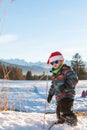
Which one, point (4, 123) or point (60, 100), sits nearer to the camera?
point (4, 123)

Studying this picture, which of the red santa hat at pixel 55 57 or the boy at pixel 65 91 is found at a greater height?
the red santa hat at pixel 55 57

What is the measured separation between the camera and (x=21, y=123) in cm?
380

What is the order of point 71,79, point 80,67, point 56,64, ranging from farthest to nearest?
1. point 80,67
2. point 56,64
3. point 71,79

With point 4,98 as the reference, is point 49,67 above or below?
above

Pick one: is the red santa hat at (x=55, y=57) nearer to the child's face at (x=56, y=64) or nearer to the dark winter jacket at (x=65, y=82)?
the child's face at (x=56, y=64)

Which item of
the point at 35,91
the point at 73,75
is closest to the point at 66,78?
the point at 73,75

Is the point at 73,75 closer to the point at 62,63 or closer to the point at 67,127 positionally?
the point at 62,63

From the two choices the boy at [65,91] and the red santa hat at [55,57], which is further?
the red santa hat at [55,57]

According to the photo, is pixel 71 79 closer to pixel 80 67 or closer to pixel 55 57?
pixel 55 57

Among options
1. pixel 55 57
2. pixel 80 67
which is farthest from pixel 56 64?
pixel 80 67

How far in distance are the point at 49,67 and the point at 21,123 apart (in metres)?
0.86

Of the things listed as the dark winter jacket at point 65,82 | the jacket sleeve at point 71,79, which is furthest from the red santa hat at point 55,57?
the jacket sleeve at point 71,79

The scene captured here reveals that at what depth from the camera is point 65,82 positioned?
4.18 meters

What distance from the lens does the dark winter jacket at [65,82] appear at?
415cm
